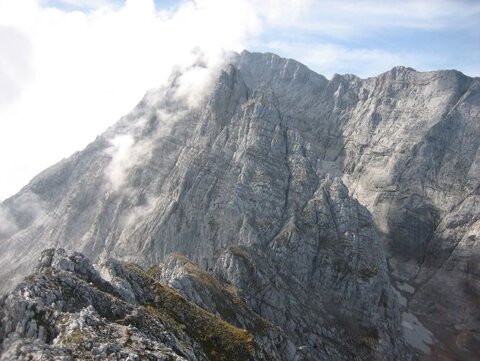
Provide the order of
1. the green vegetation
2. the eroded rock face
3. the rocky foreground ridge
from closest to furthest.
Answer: the eroded rock face → the rocky foreground ridge → the green vegetation

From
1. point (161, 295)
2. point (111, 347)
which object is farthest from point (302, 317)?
point (111, 347)

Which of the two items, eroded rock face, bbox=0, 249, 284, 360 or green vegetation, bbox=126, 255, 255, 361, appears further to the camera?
green vegetation, bbox=126, 255, 255, 361

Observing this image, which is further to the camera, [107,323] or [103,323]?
[107,323]

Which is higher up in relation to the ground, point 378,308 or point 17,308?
point 378,308

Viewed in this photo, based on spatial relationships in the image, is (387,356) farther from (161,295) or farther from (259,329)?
(161,295)

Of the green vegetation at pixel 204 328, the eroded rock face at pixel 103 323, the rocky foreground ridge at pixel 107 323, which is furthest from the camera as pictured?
the green vegetation at pixel 204 328

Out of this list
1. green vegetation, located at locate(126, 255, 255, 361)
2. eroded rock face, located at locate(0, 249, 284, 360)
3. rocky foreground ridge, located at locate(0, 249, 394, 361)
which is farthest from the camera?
green vegetation, located at locate(126, 255, 255, 361)

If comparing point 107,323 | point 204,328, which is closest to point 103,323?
point 107,323

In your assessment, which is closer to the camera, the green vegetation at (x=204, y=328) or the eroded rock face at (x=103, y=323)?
the eroded rock face at (x=103, y=323)

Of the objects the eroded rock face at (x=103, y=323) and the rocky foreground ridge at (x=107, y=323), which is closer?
the eroded rock face at (x=103, y=323)

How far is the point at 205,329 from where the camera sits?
79125mm

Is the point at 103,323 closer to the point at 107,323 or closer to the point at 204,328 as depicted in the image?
the point at 107,323

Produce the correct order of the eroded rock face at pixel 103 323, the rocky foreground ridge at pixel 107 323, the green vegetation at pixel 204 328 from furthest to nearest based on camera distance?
the green vegetation at pixel 204 328 < the rocky foreground ridge at pixel 107 323 < the eroded rock face at pixel 103 323

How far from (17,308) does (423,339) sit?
181461mm
